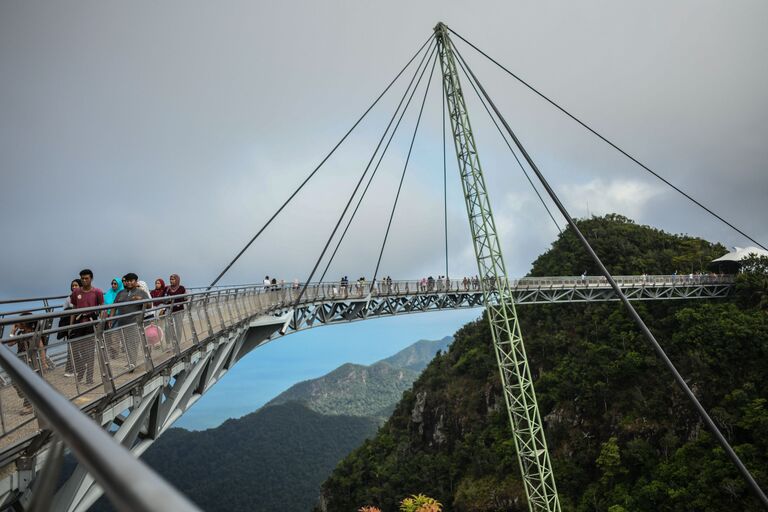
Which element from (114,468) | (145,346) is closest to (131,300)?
(145,346)

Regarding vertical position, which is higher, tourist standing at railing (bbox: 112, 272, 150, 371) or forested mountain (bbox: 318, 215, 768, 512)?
tourist standing at railing (bbox: 112, 272, 150, 371)

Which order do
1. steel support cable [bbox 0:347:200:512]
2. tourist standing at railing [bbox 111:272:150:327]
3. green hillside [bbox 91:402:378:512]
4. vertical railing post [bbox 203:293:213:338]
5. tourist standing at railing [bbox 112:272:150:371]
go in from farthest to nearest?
green hillside [bbox 91:402:378:512]
vertical railing post [bbox 203:293:213:338]
tourist standing at railing [bbox 111:272:150:327]
tourist standing at railing [bbox 112:272:150:371]
steel support cable [bbox 0:347:200:512]

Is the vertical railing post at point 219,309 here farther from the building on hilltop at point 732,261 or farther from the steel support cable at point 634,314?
the building on hilltop at point 732,261

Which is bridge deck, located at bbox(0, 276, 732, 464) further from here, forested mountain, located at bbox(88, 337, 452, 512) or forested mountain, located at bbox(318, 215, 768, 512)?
forested mountain, located at bbox(88, 337, 452, 512)

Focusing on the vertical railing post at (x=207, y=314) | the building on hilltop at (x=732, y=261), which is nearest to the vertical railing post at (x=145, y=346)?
the vertical railing post at (x=207, y=314)

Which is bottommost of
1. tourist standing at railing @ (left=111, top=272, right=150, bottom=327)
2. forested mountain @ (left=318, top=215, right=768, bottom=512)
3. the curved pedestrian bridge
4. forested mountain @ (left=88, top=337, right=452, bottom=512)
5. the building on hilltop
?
forested mountain @ (left=88, top=337, right=452, bottom=512)

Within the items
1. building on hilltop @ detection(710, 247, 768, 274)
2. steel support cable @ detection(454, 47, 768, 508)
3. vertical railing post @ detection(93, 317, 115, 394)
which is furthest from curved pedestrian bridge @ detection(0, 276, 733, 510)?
building on hilltop @ detection(710, 247, 768, 274)

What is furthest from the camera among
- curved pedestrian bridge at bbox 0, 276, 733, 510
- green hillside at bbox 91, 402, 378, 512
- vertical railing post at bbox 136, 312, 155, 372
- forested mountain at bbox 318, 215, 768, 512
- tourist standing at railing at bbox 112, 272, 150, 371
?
green hillside at bbox 91, 402, 378, 512
